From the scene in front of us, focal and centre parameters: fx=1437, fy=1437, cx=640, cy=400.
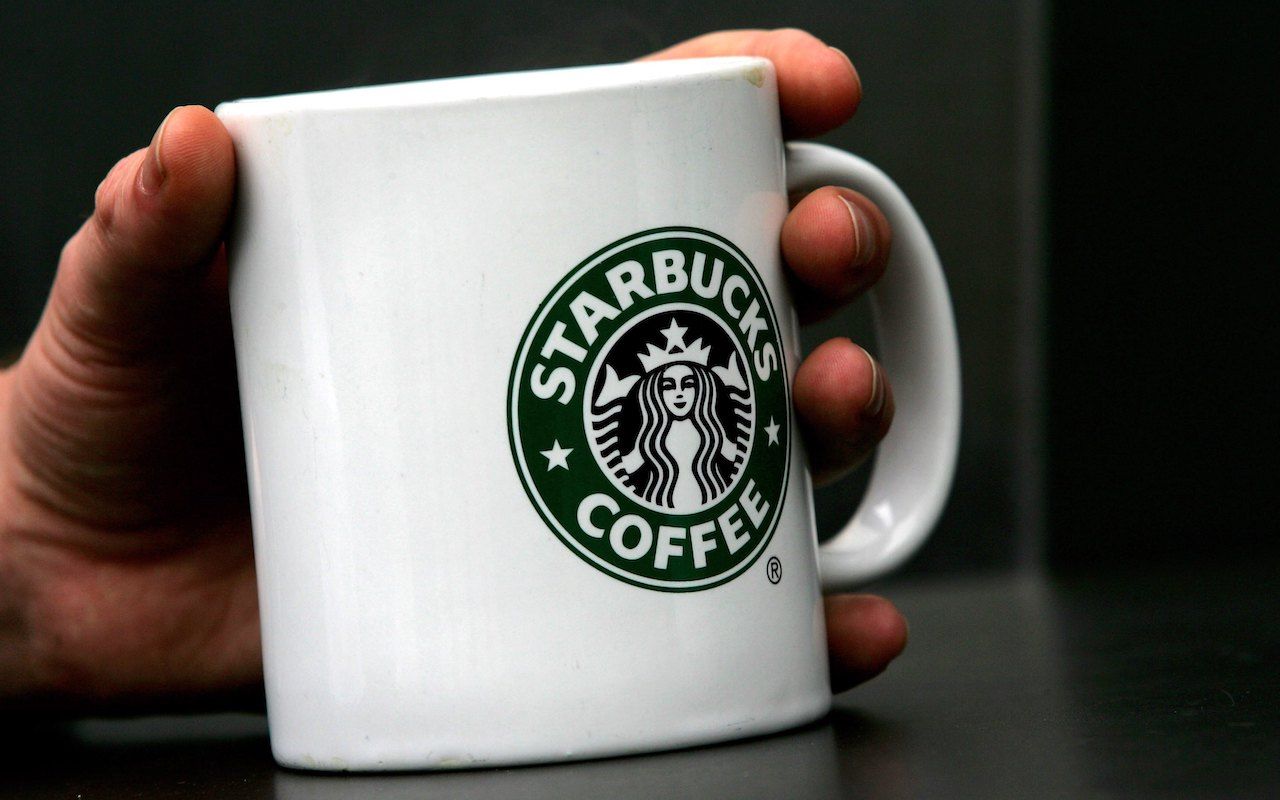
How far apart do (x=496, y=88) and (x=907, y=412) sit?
0.97 feet

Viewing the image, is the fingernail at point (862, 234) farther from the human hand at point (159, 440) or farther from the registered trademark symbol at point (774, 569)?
the registered trademark symbol at point (774, 569)

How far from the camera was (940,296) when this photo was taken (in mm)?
689

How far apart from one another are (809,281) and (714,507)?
125 mm

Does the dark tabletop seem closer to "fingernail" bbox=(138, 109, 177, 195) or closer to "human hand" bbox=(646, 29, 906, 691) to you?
"human hand" bbox=(646, 29, 906, 691)

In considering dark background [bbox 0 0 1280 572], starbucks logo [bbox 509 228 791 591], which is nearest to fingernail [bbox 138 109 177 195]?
starbucks logo [bbox 509 228 791 591]

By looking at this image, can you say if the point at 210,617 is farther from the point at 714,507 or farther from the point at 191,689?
the point at 714,507

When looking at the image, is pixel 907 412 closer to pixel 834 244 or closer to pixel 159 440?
pixel 834 244

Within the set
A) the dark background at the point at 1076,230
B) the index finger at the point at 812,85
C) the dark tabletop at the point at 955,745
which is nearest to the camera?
the dark tabletop at the point at 955,745

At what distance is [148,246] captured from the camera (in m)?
0.61

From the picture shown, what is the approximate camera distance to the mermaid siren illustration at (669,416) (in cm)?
53

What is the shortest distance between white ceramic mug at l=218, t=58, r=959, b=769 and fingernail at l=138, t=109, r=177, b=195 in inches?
1.1

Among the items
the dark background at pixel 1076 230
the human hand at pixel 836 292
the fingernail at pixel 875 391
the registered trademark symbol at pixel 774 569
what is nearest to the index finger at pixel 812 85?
the human hand at pixel 836 292

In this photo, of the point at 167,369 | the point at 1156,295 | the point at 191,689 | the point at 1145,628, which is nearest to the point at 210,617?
the point at 191,689

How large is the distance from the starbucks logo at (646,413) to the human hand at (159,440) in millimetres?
67
